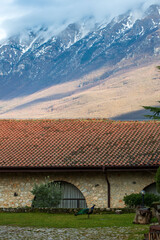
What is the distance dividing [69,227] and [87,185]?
30.9 ft

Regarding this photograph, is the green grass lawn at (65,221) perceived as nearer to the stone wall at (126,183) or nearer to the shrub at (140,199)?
the shrub at (140,199)

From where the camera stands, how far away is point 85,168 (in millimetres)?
22125

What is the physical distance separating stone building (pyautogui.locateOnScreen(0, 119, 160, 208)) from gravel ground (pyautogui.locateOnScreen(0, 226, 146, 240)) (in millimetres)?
9398

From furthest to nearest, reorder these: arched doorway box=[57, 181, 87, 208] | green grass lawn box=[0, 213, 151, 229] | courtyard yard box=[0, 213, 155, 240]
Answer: arched doorway box=[57, 181, 87, 208]
green grass lawn box=[0, 213, 151, 229]
courtyard yard box=[0, 213, 155, 240]

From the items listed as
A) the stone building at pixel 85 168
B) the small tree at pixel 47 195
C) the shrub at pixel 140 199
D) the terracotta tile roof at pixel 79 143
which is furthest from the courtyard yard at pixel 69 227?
the terracotta tile roof at pixel 79 143

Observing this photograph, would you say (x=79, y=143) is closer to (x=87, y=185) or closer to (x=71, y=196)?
(x=87, y=185)

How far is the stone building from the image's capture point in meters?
22.0

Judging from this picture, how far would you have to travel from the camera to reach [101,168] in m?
21.9

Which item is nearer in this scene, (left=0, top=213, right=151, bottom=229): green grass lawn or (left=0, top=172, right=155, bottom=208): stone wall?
(left=0, top=213, right=151, bottom=229): green grass lawn

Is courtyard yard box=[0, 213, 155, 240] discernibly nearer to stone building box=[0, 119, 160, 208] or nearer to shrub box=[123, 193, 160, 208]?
shrub box=[123, 193, 160, 208]

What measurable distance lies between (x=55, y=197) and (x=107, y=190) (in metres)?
3.79

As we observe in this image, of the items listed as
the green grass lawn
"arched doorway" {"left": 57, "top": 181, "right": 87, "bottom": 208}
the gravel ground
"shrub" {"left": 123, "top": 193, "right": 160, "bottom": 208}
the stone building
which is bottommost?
the gravel ground

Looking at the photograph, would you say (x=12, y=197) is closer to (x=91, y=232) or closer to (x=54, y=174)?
(x=54, y=174)

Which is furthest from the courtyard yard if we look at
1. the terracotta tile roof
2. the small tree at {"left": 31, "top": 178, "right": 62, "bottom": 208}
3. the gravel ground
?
the terracotta tile roof
